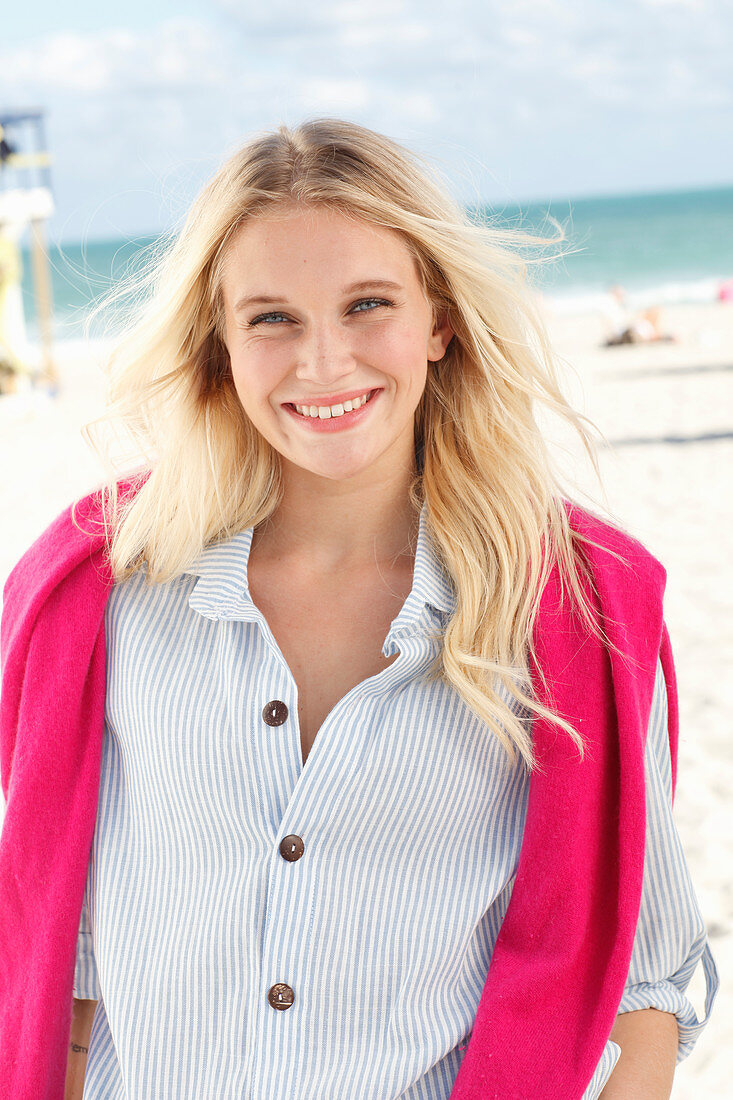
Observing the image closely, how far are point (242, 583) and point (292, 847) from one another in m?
0.42

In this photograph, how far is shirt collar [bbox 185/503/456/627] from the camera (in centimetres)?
171

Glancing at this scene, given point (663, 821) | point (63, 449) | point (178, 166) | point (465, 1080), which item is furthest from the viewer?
point (63, 449)

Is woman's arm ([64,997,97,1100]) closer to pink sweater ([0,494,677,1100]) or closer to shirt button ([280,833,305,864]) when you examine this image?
pink sweater ([0,494,677,1100])

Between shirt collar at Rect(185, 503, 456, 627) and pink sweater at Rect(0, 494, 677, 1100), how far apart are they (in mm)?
154

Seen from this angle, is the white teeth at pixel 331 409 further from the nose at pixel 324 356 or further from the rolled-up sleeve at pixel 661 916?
the rolled-up sleeve at pixel 661 916

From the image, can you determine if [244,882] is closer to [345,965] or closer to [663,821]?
[345,965]

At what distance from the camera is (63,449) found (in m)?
11.1

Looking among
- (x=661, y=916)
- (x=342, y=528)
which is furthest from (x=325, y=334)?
(x=661, y=916)

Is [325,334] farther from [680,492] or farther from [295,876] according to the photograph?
[680,492]

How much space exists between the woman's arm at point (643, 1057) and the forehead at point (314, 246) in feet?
3.82

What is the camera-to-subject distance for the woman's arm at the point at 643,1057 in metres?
1.65

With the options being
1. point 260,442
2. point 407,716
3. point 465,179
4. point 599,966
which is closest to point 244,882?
point 407,716

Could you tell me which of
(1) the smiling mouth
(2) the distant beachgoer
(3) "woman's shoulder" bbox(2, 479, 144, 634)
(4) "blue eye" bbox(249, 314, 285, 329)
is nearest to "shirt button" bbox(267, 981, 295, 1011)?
(3) "woman's shoulder" bbox(2, 479, 144, 634)

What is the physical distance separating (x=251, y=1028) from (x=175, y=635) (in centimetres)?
57
